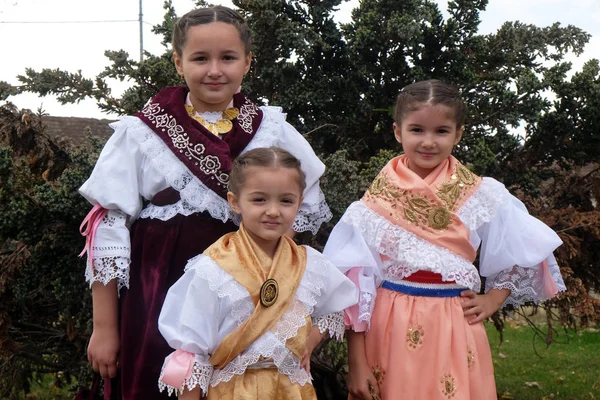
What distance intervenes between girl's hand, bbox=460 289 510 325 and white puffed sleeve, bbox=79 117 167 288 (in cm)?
113

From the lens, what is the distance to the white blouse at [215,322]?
2070mm

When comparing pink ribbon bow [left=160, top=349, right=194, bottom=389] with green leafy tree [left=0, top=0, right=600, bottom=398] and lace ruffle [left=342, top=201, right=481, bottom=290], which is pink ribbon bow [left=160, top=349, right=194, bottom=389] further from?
green leafy tree [left=0, top=0, right=600, bottom=398]

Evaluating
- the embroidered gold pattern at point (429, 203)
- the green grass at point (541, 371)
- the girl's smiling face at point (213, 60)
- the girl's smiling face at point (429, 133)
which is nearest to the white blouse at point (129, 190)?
the girl's smiling face at point (213, 60)

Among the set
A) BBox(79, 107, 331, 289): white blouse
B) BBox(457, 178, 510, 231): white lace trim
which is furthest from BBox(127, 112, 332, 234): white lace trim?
BBox(457, 178, 510, 231): white lace trim

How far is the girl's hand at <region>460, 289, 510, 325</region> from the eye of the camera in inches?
99.7

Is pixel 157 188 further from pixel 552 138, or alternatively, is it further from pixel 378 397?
pixel 552 138

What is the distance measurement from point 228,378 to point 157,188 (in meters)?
0.67

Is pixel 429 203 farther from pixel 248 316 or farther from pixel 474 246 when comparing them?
pixel 248 316

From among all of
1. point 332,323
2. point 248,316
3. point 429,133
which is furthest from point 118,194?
point 429,133

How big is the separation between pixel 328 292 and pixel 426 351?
423 mm

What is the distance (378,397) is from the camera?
2494 millimetres

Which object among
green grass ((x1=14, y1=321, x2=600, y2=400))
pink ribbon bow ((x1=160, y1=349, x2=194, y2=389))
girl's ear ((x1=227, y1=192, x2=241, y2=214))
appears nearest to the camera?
pink ribbon bow ((x1=160, y1=349, x2=194, y2=389))

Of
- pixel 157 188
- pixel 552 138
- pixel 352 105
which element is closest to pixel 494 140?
pixel 552 138

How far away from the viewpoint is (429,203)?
2516mm
